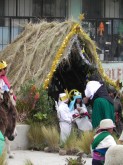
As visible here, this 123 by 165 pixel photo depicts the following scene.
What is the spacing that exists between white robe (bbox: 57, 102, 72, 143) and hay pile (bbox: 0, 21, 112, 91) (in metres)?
0.98

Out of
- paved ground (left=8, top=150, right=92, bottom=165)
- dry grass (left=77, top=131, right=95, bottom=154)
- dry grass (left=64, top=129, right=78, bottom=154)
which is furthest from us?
dry grass (left=64, top=129, right=78, bottom=154)

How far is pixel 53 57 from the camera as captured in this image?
674 inches

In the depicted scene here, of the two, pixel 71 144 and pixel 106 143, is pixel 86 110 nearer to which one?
pixel 71 144

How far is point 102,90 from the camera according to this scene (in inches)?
600

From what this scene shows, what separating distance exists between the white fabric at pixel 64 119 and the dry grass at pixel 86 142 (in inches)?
46.4

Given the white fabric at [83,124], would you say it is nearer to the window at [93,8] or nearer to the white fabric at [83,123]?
the white fabric at [83,123]

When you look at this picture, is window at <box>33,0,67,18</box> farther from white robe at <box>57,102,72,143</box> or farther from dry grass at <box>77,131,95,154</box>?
dry grass at <box>77,131,95,154</box>

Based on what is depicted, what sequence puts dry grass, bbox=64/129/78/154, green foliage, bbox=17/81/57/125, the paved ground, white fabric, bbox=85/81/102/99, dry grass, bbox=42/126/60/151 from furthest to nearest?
green foliage, bbox=17/81/57/125
dry grass, bbox=42/126/60/151
white fabric, bbox=85/81/102/99
dry grass, bbox=64/129/78/154
the paved ground

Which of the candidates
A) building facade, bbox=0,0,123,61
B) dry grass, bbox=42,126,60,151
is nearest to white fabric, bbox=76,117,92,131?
dry grass, bbox=42,126,60,151

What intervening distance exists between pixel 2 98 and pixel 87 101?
245cm

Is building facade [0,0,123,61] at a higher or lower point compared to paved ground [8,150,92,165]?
higher

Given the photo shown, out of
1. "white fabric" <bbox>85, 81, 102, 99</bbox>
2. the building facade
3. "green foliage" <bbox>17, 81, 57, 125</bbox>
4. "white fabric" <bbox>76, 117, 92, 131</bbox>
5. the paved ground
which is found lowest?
the paved ground

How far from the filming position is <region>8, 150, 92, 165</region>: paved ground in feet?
45.9

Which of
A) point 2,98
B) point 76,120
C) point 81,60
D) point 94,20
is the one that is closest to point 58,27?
point 81,60
